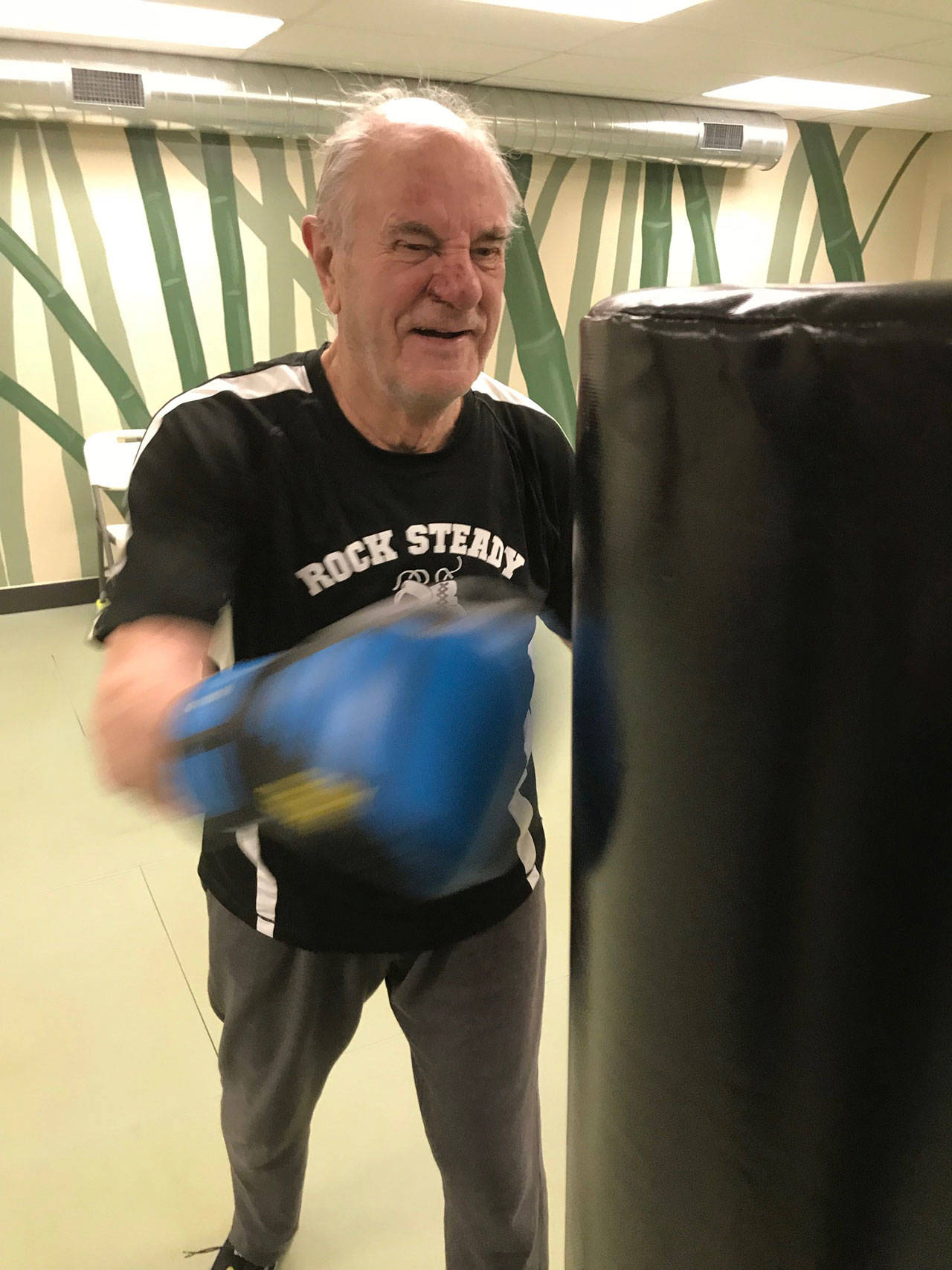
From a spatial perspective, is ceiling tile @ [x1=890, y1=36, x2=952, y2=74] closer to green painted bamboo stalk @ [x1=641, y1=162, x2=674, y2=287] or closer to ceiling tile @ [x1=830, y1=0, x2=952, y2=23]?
ceiling tile @ [x1=830, y1=0, x2=952, y2=23]

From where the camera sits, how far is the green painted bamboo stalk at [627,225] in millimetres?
5660

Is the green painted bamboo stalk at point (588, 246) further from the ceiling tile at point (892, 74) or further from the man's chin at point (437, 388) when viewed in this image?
the man's chin at point (437, 388)

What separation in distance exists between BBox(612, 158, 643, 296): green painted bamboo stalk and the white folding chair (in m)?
2.96

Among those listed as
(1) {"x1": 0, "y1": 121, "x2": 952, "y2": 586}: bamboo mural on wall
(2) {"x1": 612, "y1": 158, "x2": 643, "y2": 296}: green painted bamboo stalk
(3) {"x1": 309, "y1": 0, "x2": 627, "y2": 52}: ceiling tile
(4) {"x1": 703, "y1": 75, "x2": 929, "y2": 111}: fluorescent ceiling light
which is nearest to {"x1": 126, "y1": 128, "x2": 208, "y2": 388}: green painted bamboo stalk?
(1) {"x1": 0, "y1": 121, "x2": 952, "y2": 586}: bamboo mural on wall

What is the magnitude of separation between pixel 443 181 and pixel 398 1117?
1.63m

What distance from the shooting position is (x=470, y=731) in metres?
0.66

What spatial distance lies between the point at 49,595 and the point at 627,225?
3907 millimetres

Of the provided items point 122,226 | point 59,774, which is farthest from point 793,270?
point 59,774

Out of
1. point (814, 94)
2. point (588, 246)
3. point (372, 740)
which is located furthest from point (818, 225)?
point (372, 740)

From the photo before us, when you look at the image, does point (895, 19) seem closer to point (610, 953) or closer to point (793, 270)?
point (793, 270)

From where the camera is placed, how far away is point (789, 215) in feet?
20.6

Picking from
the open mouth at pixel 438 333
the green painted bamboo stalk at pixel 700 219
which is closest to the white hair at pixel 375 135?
the open mouth at pixel 438 333

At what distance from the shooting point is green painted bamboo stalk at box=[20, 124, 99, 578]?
4191 millimetres

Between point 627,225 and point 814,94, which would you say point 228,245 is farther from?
point 814,94
